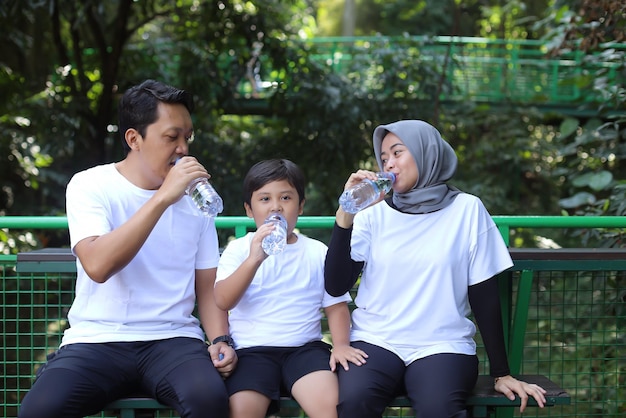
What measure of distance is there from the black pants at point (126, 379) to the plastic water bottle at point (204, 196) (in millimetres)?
538

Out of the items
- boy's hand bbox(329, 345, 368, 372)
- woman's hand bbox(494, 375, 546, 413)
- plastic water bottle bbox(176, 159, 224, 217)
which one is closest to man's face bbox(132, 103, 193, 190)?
plastic water bottle bbox(176, 159, 224, 217)

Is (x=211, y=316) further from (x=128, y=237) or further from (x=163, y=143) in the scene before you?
(x=163, y=143)

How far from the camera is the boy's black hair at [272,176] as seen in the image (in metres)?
3.04

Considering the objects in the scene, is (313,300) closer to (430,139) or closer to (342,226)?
(342,226)

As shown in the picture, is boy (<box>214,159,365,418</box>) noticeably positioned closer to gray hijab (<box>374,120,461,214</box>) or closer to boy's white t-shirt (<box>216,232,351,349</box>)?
boy's white t-shirt (<box>216,232,351,349</box>)

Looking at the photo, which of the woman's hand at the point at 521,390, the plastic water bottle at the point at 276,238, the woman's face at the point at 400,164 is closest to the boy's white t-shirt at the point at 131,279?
the plastic water bottle at the point at 276,238

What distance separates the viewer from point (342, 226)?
2887mm

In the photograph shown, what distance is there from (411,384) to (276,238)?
0.75m

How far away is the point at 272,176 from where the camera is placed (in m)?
3.04

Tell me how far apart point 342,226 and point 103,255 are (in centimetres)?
89

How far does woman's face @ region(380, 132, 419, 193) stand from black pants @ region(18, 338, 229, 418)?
3.36ft

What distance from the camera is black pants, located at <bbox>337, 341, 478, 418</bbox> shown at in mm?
2729

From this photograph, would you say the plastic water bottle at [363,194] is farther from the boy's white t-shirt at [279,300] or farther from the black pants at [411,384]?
the black pants at [411,384]

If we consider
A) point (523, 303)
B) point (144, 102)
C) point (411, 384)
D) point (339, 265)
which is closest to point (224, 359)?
point (339, 265)
